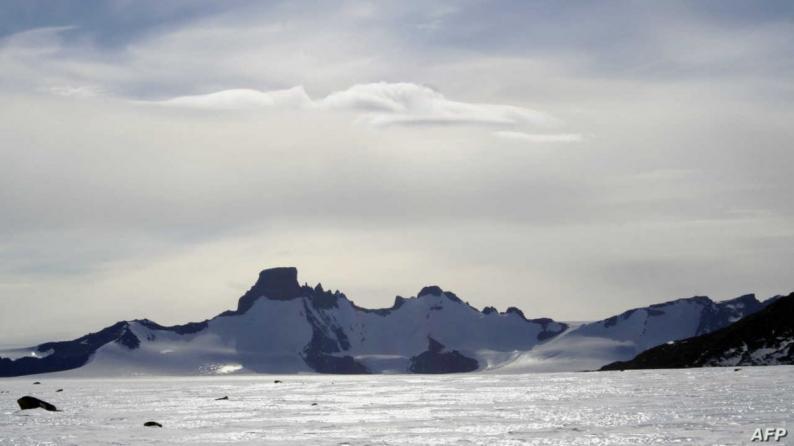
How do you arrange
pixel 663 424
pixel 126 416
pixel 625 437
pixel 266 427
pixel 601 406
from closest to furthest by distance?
pixel 625 437 → pixel 663 424 → pixel 266 427 → pixel 601 406 → pixel 126 416

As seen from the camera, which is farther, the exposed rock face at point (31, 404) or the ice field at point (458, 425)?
the exposed rock face at point (31, 404)

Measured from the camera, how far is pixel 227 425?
305ft

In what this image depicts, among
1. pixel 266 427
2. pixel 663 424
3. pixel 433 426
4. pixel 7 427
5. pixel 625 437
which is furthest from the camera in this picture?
pixel 7 427

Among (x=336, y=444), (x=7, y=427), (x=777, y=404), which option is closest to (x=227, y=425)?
(x=7, y=427)

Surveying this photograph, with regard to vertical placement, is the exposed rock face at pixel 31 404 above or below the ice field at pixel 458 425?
above

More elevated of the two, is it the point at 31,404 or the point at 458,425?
the point at 31,404

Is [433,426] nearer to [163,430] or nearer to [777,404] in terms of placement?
[163,430]

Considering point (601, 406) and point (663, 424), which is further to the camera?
point (601, 406)

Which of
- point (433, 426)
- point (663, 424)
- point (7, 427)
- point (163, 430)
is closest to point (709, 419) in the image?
point (663, 424)

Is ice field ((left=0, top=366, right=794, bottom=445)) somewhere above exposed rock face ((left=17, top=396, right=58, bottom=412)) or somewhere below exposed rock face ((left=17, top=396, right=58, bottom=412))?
below

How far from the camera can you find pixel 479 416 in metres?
98.1

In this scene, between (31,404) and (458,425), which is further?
(31,404)

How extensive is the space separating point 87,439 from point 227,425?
58.0 ft

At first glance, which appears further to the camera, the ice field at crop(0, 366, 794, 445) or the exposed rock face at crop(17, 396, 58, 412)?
the exposed rock face at crop(17, 396, 58, 412)
